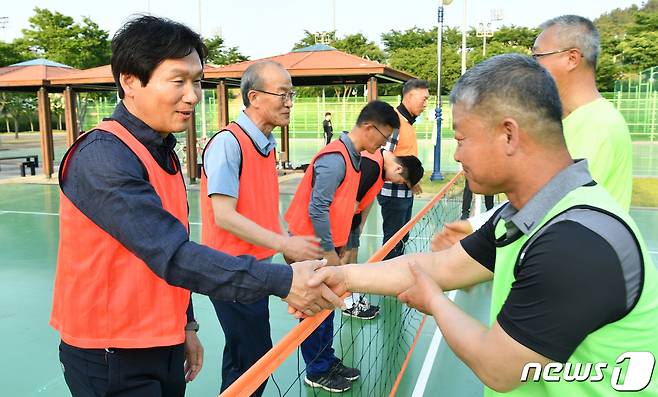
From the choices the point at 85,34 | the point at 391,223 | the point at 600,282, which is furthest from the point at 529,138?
the point at 85,34

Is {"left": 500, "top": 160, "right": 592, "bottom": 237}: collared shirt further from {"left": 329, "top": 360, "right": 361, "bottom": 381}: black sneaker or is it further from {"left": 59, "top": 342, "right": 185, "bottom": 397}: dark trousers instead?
{"left": 329, "top": 360, "right": 361, "bottom": 381}: black sneaker

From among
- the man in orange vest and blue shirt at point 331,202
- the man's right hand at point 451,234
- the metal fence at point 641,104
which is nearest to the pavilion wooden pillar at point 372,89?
the man in orange vest and blue shirt at point 331,202

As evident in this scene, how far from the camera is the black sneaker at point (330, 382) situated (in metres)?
3.73

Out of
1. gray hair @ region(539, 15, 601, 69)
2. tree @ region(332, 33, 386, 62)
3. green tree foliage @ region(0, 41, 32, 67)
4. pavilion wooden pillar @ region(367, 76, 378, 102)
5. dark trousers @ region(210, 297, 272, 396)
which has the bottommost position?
dark trousers @ region(210, 297, 272, 396)

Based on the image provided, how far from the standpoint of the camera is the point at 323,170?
3643 millimetres

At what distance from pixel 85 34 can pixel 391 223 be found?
4380cm

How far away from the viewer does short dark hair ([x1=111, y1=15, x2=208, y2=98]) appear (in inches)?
70.4

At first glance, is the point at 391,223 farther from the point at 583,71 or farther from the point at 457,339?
the point at 457,339

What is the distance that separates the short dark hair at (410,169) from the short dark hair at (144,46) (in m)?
3.29

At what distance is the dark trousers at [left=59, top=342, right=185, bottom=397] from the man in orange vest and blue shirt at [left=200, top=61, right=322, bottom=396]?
3.19ft

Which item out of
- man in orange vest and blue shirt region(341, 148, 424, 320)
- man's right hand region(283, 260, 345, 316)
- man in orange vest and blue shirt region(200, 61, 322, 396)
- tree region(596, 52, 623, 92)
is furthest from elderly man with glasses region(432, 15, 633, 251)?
tree region(596, 52, 623, 92)

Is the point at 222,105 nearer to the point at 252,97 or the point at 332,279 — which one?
the point at 252,97

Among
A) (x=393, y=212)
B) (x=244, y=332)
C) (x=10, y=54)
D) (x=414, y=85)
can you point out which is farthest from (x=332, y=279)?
(x=10, y=54)
